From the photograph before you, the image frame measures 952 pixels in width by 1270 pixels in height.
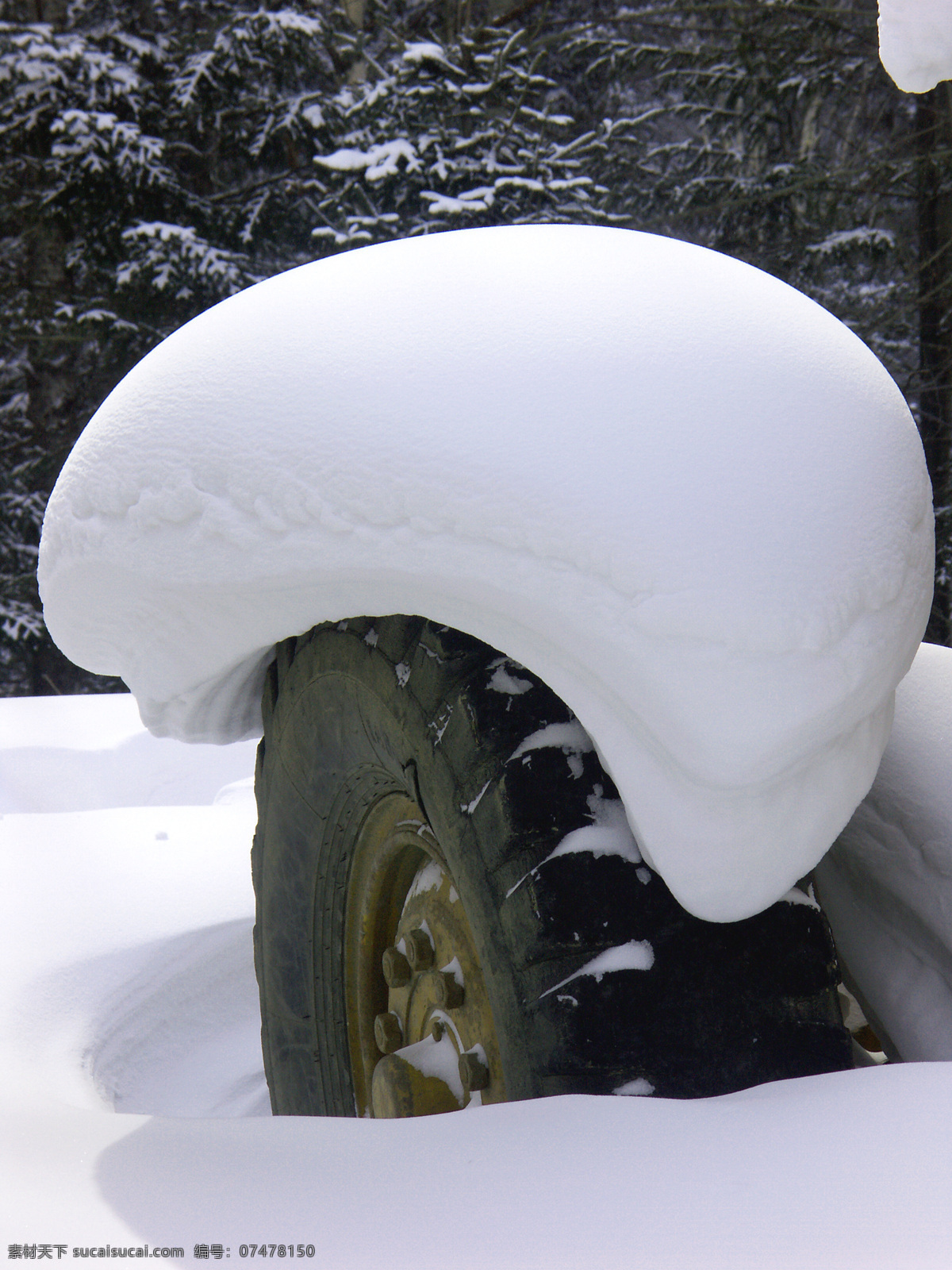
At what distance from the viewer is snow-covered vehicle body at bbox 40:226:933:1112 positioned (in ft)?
2.09

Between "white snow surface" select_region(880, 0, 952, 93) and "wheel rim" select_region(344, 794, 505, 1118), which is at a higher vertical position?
"white snow surface" select_region(880, 0, 952, 93)

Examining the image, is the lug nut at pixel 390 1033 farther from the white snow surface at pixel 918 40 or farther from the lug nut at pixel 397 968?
the white snow surface at pixel 918 40

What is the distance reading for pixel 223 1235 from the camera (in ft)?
1.82

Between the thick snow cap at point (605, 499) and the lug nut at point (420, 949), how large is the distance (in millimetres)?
326

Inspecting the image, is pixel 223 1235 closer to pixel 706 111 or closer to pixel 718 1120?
pixel 718 1120

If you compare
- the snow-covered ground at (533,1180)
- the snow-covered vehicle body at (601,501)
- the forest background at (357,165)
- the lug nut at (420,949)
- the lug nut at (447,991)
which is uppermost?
the forest background at (357,165)

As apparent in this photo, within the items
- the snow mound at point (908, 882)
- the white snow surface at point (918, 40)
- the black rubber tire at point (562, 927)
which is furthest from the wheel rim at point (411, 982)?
the white snow surface at point (918, 40)

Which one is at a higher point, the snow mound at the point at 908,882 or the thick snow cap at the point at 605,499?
the thick snow cap at the point at 605,499

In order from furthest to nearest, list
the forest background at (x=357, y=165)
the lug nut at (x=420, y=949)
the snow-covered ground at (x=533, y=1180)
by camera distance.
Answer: the forest background at (x=357, y=165), the lug nut at (x=420, y=949), the snow-covered ground at (x=533, y=1180)

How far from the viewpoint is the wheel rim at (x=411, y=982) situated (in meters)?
0.90

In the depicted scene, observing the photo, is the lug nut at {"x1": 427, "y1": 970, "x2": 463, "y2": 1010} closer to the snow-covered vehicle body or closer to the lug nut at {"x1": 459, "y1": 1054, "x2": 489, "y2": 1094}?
the lug nut at {"x1": 459, "y1": 1054, "x2": 489, "y2": 1094}

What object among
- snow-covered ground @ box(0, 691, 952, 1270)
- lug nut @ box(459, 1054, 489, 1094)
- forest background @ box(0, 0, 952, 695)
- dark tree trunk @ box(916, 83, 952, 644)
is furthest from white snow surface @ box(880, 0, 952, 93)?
forest background @ box(0, 0, 952, 695)

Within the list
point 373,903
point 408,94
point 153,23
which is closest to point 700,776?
point 373,903

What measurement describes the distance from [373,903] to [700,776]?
0.51m
